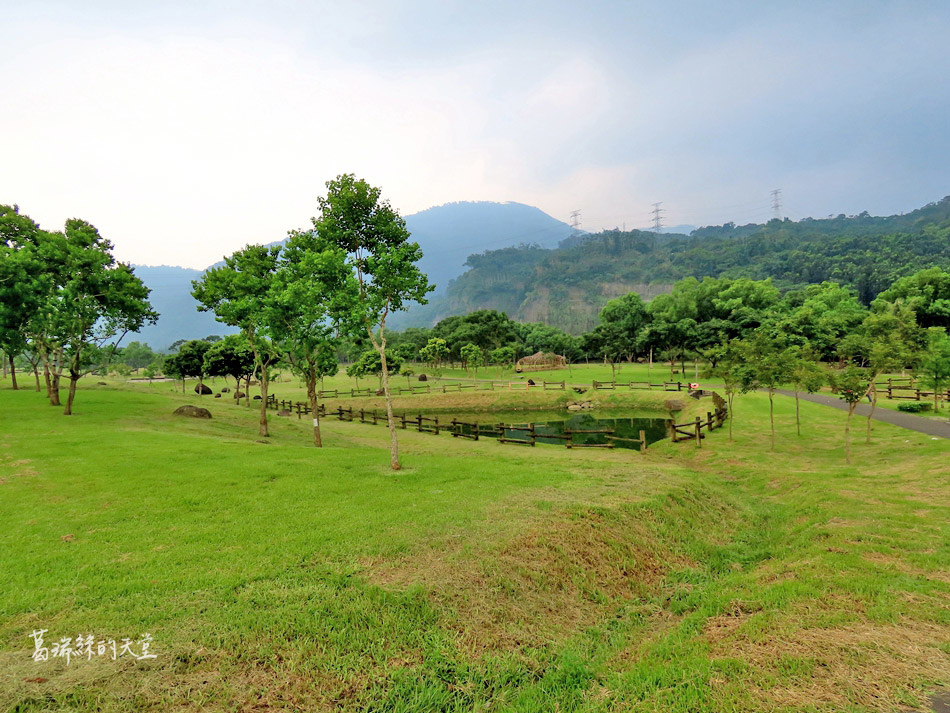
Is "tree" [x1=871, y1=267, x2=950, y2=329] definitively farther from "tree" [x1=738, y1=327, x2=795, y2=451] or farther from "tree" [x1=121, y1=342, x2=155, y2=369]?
"tree" [x1=121, y1=342, x2=155, y2=369]

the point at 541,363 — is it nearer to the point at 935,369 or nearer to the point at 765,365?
the point at 935,369

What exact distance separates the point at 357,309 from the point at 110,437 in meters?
13.3

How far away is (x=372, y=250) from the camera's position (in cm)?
1680

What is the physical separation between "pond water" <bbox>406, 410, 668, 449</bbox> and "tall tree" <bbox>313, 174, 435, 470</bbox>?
17.9m

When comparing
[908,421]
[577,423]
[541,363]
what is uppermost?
[541,363]

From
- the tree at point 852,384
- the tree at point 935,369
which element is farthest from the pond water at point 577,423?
the tree at point 935,369

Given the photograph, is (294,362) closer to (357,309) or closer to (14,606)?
(357,309)

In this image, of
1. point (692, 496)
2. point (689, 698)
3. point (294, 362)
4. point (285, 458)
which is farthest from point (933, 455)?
point (294, 362)

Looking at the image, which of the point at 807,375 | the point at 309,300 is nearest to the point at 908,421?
the point at 807,375

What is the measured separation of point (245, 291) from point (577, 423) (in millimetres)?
30748

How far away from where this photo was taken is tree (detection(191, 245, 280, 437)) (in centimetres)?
2338

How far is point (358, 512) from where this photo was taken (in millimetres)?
11000

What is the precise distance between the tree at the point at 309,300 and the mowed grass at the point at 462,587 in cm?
720

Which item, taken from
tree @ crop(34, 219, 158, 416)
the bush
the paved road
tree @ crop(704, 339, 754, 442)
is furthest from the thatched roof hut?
tree @ crop(34, 219, 158, 416)
